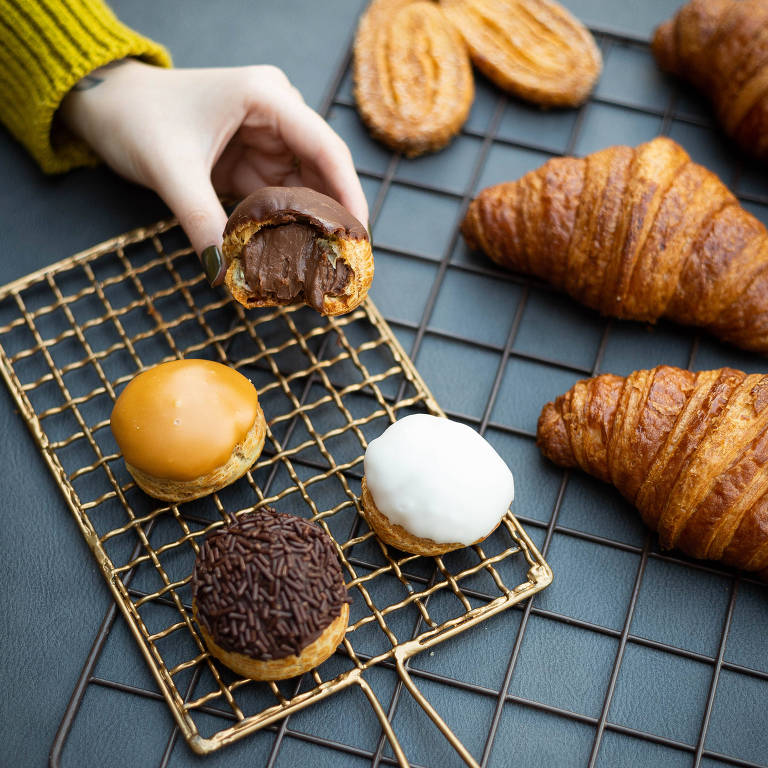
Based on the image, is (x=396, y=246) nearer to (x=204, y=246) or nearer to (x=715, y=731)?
(x=204, y=246)

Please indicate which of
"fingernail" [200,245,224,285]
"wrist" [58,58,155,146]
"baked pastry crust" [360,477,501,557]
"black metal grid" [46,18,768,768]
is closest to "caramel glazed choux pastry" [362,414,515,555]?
"baked pastry crust" [360,477,501,557]

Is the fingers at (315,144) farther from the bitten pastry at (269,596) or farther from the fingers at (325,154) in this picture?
the bitten pastry at (269,596)

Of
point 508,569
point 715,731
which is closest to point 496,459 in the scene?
point 508,569

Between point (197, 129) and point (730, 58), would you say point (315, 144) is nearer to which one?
point (197, 129)

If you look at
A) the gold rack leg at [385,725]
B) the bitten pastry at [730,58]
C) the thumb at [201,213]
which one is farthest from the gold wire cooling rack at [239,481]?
the bitten pastry at [730,58]

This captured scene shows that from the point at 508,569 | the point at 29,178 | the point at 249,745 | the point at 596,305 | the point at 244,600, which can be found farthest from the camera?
the point at 29,178

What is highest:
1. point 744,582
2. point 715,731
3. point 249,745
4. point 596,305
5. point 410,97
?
point 410,97
